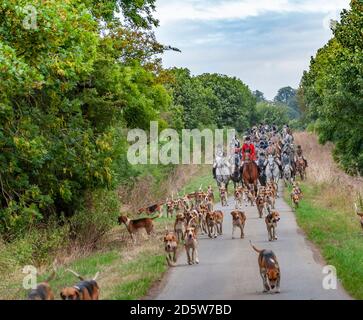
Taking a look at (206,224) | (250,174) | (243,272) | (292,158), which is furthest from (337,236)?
(292,158)

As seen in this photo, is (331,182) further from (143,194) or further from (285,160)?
(143,194)

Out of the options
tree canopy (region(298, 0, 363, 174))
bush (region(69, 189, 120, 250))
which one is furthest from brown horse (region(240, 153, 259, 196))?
bush (region(69, 189, 120, 250))

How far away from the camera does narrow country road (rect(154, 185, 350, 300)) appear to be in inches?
542

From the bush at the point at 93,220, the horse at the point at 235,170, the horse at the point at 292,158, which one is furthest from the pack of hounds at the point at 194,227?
the horse at the point at 292,158

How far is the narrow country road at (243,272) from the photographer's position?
45.2ft

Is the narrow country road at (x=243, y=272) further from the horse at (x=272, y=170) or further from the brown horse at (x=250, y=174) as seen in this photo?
the horse at (x=272, y=170)

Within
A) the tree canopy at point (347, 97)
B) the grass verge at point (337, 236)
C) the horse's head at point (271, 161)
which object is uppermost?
the tree canopy at point (347, 97)

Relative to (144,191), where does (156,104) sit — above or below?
above

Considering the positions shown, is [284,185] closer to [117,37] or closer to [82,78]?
[117,37]

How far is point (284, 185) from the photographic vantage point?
41719 mm

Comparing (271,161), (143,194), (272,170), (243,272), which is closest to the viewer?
(243,272)

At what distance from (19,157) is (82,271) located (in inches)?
155

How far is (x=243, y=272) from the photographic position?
53.6ft
